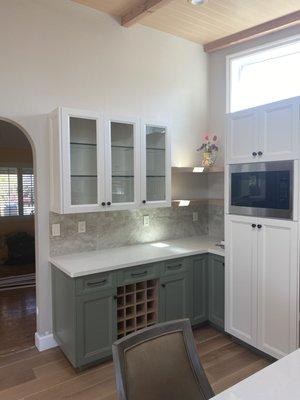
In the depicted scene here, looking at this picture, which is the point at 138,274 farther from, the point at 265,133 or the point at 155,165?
the point at 265,133

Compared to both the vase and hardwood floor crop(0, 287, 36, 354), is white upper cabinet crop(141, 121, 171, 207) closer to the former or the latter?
the vase

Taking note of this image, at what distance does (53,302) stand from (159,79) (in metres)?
2.59

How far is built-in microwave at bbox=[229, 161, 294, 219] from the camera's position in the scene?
98.7 inches

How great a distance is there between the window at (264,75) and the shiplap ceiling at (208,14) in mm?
308

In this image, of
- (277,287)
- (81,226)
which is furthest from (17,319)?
(277,287)

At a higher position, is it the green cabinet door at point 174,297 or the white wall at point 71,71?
the white wall at point 71,71

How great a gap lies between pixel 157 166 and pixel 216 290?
1398 millimetres

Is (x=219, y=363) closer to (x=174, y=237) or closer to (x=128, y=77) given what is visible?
(x=174, y=237)

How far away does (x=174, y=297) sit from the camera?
3.07 metres

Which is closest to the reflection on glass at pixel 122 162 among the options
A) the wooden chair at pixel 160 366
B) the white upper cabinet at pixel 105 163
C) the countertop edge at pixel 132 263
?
the white upper cabinet at pixel 105 163

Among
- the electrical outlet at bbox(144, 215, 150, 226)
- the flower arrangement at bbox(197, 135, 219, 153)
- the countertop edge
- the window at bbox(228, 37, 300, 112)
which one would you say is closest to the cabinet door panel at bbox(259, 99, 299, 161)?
the window at bbox(228, 37, 300, 112)

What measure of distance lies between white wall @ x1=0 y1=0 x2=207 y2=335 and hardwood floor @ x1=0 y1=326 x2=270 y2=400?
0.31 m

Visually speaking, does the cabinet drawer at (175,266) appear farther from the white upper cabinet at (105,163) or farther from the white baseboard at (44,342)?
the white baseboard at (44,342)

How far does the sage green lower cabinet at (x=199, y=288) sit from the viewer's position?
10.5 ft
